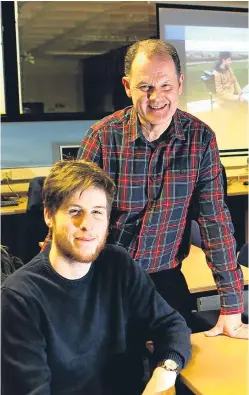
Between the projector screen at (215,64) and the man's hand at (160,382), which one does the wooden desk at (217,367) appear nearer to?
the man's hand at (160,382)

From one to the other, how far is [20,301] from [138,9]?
4.02 meters

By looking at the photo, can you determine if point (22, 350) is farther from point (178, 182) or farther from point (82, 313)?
point (178, 182)

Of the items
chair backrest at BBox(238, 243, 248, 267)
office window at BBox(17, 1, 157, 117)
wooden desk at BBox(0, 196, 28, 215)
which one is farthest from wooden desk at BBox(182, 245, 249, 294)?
office window at BBox(17, 1, 157, 117)

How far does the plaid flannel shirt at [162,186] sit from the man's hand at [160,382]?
388 millimetres

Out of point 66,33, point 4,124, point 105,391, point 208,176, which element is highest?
point 66,33

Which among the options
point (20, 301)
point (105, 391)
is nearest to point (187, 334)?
point (105, 391)

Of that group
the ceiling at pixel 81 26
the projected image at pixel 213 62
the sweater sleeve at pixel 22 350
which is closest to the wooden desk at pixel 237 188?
the projected image at pixel 213 62

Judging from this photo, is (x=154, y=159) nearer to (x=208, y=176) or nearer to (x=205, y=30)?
(x=208, y=176)

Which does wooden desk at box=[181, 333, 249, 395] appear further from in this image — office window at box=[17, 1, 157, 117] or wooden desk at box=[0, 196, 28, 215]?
office window at box=[17, 1, 157, 117]

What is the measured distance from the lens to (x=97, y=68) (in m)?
4.64

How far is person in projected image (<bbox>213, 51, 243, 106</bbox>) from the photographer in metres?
4.91

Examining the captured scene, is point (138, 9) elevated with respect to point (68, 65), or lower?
elevated

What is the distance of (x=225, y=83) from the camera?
16.2 feet

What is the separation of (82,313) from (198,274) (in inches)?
41.1
